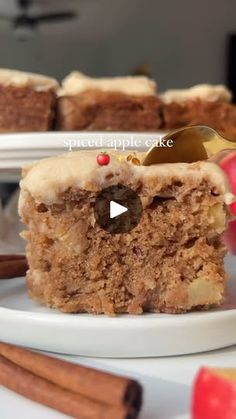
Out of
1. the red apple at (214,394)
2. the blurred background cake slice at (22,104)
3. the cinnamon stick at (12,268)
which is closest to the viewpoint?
the red apple at (214,394)

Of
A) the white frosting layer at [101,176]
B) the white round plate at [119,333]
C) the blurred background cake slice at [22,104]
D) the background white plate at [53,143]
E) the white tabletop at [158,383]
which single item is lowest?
the white tabletop at [158,383]

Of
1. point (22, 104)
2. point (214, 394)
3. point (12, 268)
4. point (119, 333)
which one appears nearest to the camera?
point (214, 394)

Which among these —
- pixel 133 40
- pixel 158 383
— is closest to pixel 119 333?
A: pixel 158 383

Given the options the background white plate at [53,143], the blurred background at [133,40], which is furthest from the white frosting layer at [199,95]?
the blurred background at [133,40]

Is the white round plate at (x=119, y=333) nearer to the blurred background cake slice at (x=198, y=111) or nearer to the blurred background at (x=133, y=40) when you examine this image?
the blurred background cake slice at (x=198, y=111)

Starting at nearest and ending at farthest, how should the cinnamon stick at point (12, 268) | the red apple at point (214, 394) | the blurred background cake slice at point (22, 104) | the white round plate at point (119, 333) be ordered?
the red apple at point (214, 394)
the white round plate at point (119, 333)
the cinnamon stick at point (12, 268)
the blurred background cake slice at point (22, 104)

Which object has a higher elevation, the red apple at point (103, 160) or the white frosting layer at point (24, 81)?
the white frosting layer at point (24, 81)

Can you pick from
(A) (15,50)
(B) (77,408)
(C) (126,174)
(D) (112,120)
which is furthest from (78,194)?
(A) (15,50)

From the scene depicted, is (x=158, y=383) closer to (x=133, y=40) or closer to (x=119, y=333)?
(x=119, y=333)
